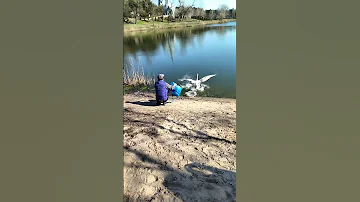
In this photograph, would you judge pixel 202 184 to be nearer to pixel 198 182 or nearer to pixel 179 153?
pixel 198 182

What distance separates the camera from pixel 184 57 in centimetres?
1002

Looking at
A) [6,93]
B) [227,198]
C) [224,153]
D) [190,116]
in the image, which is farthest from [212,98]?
[6,93]

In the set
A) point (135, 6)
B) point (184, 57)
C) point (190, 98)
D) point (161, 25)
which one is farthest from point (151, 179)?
point (161, 25)

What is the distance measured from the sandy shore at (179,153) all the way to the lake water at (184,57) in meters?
1.69

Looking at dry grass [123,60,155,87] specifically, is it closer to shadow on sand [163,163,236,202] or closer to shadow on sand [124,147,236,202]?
shadow on sand [124,147,236,202]

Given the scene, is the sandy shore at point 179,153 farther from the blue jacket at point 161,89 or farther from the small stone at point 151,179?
the blue jacket at point 161,89

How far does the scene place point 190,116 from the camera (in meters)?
4.30

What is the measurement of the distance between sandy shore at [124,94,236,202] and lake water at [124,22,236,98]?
1.69 metres

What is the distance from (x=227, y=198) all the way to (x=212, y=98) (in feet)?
12.7

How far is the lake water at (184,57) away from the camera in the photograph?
7344mm

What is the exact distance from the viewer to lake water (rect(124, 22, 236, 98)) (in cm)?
734

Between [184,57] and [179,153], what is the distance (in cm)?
738

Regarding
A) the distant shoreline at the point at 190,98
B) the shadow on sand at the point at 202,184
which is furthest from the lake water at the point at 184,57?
the shadow on sand at the point at 202,184

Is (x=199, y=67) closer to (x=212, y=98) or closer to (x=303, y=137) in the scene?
(x=212, y=98)
